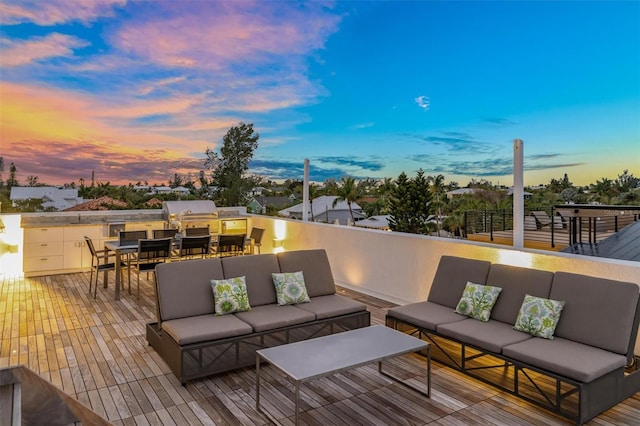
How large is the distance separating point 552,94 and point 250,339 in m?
11.6

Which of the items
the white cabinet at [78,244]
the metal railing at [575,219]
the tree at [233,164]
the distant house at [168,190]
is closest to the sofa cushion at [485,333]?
the metal railing at [575,219]

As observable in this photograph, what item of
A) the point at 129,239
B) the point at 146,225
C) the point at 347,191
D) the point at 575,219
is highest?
the point at 347,191

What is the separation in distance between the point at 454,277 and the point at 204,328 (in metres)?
2.55

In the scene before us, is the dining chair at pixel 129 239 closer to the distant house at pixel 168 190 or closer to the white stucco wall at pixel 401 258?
the white stucco wall at pixel 401 258

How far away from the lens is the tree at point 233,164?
43.0 ft

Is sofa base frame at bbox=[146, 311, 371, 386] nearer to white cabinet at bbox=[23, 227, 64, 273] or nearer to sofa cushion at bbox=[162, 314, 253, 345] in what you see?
sofa cushion at bbox=[162, 314, 253, 345]

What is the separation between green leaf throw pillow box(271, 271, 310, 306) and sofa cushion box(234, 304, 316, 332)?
10 cm

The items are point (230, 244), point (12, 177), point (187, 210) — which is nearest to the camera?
point (230, 244)

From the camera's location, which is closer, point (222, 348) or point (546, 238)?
point (222, 348)

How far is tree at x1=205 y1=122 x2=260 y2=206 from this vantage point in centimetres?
1312

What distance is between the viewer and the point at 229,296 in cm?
398

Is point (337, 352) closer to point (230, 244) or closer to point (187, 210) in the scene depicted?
point (230, 244)

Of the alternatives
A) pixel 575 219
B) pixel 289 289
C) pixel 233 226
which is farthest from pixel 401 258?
pixel 233 226

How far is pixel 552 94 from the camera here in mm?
11461
